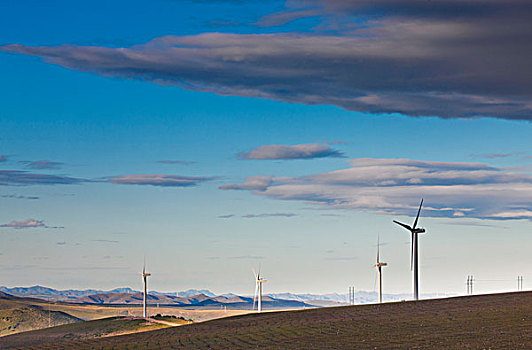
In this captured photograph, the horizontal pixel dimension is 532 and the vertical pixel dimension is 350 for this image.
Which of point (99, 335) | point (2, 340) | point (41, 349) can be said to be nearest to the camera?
point (41, 349)

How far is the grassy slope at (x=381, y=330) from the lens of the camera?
85062 millimetres

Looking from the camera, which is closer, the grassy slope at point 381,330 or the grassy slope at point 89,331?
the grassy slope at point 381,330

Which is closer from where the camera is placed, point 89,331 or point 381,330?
point 381,330

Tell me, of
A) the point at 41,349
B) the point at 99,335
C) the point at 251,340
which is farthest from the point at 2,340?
the point at 251,340

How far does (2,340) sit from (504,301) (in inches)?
4043

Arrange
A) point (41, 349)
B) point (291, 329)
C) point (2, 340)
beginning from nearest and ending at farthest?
point (291, 329) → point (41, 349) → point (2, 340)

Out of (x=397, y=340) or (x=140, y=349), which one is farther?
(x=140, y=349)

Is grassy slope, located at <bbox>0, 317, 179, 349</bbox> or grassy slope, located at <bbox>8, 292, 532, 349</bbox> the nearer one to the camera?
grassy slope, located at <bbox>8, 292, 532, 349</bbox>

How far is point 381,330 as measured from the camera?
99.4 m

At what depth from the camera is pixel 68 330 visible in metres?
178

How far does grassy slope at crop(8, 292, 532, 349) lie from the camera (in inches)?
3349

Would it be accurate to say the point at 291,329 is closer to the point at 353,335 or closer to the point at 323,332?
the point at 323,332

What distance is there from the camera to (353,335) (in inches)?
3799

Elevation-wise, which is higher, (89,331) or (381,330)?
(381,330)
